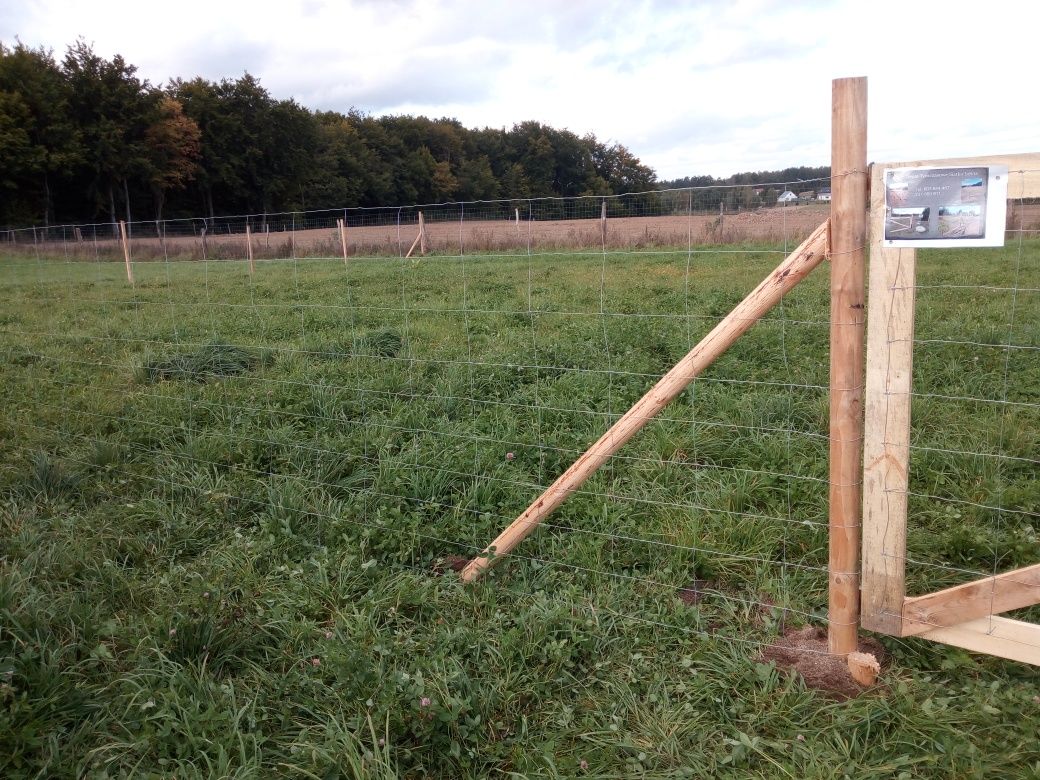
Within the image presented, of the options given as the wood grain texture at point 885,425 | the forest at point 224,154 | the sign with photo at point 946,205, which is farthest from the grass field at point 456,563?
the forest at point 224,154

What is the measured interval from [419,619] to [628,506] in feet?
4.18

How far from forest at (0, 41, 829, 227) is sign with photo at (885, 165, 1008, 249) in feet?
95.7

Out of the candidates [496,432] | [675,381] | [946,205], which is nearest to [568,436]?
[496,432]

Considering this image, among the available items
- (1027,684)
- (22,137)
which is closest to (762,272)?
(1027,684)

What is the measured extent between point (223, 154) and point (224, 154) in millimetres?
74

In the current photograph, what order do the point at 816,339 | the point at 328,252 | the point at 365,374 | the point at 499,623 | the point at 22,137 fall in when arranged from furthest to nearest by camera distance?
1. the point at 22,137
2. the point at 328,252
3. the point at 816,339
4. the point at 365,374
5. the point at 499,623

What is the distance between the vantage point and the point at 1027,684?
2.44 metres

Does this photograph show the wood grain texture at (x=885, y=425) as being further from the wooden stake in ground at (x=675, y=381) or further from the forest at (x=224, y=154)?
the forest at (x=224, y=154)

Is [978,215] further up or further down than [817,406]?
further up

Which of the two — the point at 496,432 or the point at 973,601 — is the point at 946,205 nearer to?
the point at 973,601

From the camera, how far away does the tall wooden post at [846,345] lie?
2.25 meters

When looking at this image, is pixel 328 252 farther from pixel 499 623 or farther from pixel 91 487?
pixel 499 623

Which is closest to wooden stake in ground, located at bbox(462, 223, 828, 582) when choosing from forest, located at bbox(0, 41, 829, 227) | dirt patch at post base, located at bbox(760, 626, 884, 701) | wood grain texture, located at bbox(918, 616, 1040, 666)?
dirt patch at post base, located at bbox(760, 626, 884, 701)

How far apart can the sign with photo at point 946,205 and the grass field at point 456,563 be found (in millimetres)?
589
